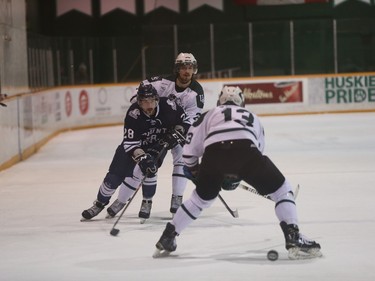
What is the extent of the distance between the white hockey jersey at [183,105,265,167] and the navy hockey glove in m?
1.09

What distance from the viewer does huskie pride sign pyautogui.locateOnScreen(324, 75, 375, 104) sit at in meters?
18.9

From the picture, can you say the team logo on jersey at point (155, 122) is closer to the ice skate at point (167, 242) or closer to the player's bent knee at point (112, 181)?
the player's bent knee at point (112, 181)

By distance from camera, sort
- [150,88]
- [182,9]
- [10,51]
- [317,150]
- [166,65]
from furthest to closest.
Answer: [182,9] < [166,65] < [10,51] < [317,150] < [150,88]

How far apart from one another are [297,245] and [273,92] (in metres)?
13.9

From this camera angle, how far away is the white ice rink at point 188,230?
4.91m

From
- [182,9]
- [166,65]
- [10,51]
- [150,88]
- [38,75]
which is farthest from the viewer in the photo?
[182,9]

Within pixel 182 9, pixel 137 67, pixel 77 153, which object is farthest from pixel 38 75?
pixel 182 9

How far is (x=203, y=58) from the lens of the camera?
778 inches

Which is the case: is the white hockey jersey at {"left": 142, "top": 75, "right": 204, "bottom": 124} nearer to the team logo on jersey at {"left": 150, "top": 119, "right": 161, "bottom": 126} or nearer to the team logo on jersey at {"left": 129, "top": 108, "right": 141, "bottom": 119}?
the team logo on jersey at {"left": 150, "top": 119, "right": 161, "bottom": 126}

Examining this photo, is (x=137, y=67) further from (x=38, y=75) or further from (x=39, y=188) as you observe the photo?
(x=39, y=188)

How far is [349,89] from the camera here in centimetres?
1903

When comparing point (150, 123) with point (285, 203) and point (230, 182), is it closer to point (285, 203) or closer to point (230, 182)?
point (230, 182)

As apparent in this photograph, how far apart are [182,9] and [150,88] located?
1666cm

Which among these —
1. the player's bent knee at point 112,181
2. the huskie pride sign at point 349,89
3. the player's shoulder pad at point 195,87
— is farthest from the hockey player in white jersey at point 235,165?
the huskie pride sign at point 349,89
